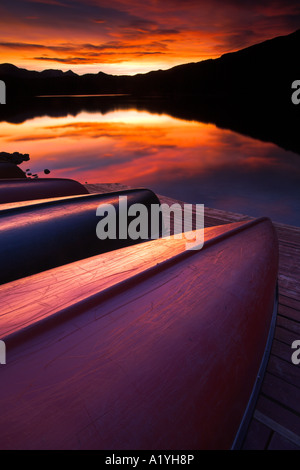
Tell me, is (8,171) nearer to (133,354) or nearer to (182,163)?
(133,354)

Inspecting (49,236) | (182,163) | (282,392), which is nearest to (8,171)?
(49,236)

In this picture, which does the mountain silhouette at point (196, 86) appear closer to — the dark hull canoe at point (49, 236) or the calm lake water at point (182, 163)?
the calm lake water at point (182, 163)

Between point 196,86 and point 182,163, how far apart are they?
347 ft

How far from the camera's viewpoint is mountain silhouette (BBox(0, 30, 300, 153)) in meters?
62.1

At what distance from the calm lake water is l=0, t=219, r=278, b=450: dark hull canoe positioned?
348 inches

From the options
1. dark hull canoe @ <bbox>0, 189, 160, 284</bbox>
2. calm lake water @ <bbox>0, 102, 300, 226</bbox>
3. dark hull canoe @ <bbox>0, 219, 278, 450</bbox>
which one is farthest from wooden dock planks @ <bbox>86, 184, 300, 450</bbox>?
calm lake water @ <bbox>0, 102, 300, 226</bbox>

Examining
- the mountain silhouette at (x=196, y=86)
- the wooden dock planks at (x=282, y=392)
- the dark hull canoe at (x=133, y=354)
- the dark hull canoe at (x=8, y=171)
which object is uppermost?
the mountain silhouette at (x=196, y=86)

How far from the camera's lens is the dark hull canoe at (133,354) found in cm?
90

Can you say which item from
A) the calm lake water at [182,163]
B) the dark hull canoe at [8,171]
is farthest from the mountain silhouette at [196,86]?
the dark hull canoe at [8,171]

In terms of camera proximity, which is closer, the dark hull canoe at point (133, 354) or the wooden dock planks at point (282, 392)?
the dark hull canoe at point (133, 354)

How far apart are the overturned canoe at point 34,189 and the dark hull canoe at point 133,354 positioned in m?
2.43

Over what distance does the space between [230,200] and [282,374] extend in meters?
10.5

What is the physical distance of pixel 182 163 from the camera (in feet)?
61.7

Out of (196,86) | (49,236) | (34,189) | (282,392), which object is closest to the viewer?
(282,392)
